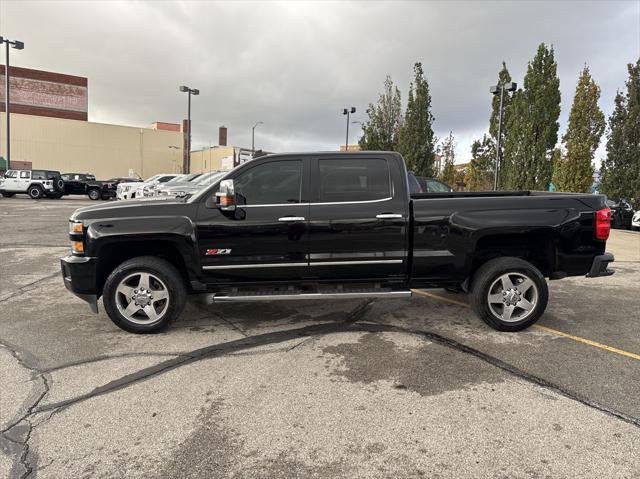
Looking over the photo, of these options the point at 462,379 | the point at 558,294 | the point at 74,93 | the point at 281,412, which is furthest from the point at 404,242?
the point at 74,93

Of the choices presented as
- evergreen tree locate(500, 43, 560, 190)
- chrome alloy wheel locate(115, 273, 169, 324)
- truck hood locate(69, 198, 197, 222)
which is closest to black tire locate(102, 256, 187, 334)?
chrome alloy wheel locate(115, 273, 169, 324)

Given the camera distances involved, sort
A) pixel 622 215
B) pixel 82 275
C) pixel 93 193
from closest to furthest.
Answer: pixel 82 275
pixel 622 215
pixel 93 193

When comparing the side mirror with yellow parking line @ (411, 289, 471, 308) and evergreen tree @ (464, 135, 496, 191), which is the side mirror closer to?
yellow parking line @ (411, 289, 471, 308)

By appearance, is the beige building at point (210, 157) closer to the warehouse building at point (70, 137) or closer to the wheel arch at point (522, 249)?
the warehouse building at point (70, 137)

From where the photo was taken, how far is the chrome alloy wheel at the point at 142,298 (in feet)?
15.3

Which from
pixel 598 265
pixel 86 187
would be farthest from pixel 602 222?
pixel 86 187

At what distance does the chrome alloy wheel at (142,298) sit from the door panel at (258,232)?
540mm

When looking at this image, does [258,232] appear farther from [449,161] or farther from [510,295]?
[449,161]

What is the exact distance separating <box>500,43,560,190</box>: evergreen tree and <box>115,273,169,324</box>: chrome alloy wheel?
19.2 m

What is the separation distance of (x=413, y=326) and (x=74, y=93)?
240 ft

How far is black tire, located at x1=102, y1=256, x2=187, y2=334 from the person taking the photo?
→ 15.1 feet

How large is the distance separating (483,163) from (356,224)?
2646cm

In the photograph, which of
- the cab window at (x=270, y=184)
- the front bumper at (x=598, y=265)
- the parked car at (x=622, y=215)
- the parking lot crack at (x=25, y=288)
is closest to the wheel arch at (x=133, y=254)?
the cab window at (x=270, y=184)

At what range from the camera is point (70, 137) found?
5672 centimetres
